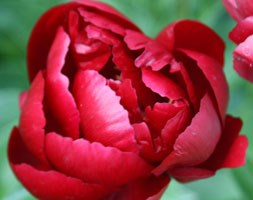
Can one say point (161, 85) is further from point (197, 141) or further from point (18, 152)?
point (18, 152)

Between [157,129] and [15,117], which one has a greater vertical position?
[157,129]

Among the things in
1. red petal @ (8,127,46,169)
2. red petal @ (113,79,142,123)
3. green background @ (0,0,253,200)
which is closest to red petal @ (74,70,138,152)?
red petal @ (113,79,142,123)

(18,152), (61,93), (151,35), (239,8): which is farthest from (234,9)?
(151,35)

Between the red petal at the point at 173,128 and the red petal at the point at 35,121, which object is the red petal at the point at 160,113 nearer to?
the red petal at the point at 173,128

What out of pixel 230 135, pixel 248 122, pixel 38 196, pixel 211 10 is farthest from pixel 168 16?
pixel 38 196

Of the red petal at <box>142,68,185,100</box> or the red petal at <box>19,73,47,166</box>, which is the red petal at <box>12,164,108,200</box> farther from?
the red petal at <box>142,68,185,100</box>

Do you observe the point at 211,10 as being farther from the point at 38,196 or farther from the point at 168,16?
the point at 38,196
